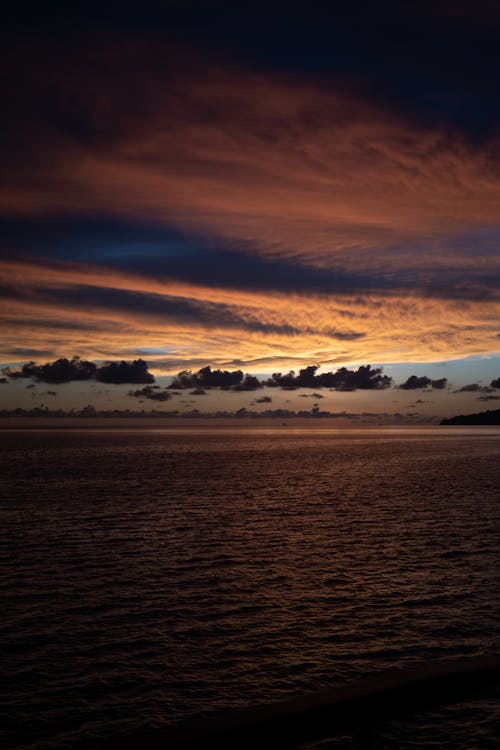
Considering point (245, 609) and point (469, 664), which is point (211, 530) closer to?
point (245, 609)

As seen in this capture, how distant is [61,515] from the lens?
47.8 meters

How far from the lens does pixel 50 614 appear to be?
2275 cm

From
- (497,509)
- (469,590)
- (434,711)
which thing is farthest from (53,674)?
(497,509)

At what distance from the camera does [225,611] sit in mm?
23391

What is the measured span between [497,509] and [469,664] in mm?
42199

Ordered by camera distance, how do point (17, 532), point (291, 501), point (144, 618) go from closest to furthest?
point (144, 618), point (17, 532), point (291, 501)

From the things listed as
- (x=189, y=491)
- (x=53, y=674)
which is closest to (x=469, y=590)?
(x=53, y=674)

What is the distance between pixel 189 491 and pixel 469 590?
4434 centimetres

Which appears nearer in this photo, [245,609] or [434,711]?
[434,711]

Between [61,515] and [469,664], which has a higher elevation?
[469,664]

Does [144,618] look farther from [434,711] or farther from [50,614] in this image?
[434,711]

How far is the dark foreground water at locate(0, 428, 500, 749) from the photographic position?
15609 millimetres

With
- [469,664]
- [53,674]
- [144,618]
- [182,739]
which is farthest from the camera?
[144,618]

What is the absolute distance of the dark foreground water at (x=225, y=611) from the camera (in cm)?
1561
